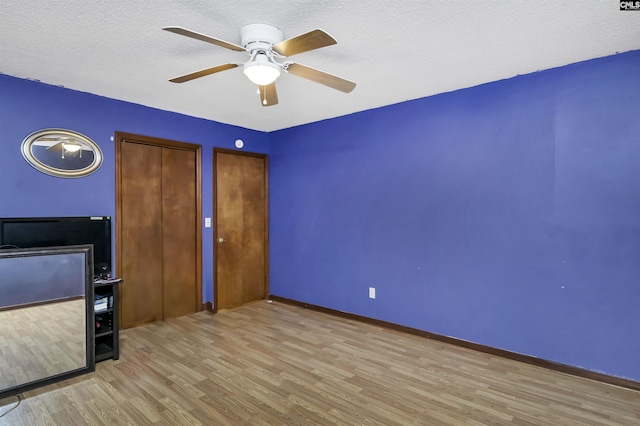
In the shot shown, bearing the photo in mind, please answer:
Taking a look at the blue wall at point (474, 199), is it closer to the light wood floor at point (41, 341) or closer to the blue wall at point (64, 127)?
the blue wall at point (64, 127)

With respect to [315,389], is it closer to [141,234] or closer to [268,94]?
[268,94]

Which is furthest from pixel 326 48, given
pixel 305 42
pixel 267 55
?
pixel 305 42

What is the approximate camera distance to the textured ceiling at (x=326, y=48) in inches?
74.2

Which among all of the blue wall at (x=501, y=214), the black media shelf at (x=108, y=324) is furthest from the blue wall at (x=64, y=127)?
the blue wall at (x=501, y=214)

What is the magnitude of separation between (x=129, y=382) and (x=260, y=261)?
2499 mm

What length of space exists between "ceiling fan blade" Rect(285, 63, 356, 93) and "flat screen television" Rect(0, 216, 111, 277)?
2390mm

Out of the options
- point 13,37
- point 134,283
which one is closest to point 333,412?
point 134,283

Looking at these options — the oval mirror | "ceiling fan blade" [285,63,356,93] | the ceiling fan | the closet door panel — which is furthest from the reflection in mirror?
"ceiling fan blade" [285,63,356,93]

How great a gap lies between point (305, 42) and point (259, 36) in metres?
0.44

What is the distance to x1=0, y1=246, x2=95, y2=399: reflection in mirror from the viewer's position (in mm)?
2506

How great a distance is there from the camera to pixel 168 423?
2.06 m

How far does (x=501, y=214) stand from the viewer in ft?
9.77

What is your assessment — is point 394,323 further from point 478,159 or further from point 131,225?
point 131,225

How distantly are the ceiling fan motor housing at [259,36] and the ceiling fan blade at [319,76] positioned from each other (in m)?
0.18
